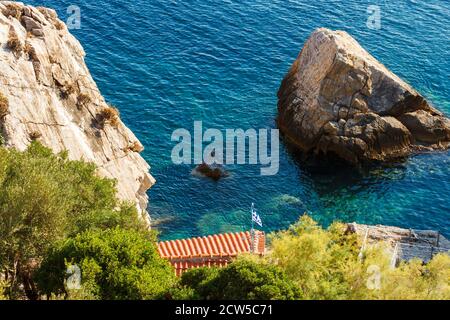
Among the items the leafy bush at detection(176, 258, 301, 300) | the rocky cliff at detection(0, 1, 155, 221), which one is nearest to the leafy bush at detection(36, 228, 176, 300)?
the leafy bush at detection(176, 258, 301, 300)

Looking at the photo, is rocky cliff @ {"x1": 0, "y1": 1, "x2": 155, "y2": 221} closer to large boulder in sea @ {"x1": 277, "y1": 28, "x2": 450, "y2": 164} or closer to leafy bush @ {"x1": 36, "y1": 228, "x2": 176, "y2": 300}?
leafy bush @ {"x1": 36, "y1": 228, "x2": 176, "y2": 300}

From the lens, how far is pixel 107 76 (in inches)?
2746

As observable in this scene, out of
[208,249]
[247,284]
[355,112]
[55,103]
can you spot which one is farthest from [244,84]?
[247,284]

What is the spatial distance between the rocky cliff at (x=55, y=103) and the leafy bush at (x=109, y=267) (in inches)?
421

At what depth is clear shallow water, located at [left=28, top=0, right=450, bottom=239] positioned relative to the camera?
56.4 metres

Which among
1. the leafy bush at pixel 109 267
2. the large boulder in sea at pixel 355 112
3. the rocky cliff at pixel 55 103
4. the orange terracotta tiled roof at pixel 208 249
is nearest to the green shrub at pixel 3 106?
the rocky cliff at pixel 55 103

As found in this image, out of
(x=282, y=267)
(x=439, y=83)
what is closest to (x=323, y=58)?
(x=439, y=83)

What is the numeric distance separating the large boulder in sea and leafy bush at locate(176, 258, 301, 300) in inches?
1336

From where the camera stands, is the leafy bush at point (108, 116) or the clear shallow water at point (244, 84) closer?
the leafy bush at point (108, 116)

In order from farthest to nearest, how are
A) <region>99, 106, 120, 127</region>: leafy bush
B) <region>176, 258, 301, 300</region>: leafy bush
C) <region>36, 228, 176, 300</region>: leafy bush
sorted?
<region>99, 106, 120, 127</region>: leafy bush < <region>36, 228, 176, 300</region>: leafy bush < <region>176, 258, 301, 300</region>: leafy bush

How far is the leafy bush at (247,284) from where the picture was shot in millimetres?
27125

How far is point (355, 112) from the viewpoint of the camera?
62.2 meters

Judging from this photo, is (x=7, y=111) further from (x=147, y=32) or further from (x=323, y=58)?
(x=147, y=32)

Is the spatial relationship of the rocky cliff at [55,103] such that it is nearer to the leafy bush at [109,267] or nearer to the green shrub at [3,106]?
the green shrub at [3,106]
